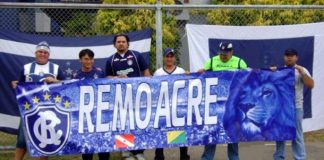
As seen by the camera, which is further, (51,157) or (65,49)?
(51,157)

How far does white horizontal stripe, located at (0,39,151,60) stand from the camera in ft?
24.3

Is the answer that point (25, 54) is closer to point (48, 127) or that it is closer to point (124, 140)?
point (48, 127)

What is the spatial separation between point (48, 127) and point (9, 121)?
51.1 inches

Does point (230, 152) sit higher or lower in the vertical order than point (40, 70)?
lower

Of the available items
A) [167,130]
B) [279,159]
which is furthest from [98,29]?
[279,159]

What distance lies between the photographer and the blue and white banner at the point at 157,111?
645 cm

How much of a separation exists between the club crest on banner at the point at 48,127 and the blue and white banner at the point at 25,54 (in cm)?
118

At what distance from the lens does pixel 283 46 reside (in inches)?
322

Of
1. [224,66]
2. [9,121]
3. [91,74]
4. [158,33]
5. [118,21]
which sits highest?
[118,21]

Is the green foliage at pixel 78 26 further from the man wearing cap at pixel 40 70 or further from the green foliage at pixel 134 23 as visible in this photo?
the man wearing cap at pixel 40 70

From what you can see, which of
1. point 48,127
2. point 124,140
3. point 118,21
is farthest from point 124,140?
point 118,21

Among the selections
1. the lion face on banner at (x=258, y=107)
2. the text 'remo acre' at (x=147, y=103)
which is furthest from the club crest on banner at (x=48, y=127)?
the lion face on banner at (x=258, y=107)

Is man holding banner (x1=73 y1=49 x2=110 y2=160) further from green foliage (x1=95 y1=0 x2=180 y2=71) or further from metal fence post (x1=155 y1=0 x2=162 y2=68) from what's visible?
green foliage (x1=95 y1=0 x2=180 y2=71)

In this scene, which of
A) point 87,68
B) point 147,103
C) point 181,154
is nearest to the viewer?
point 147,103
